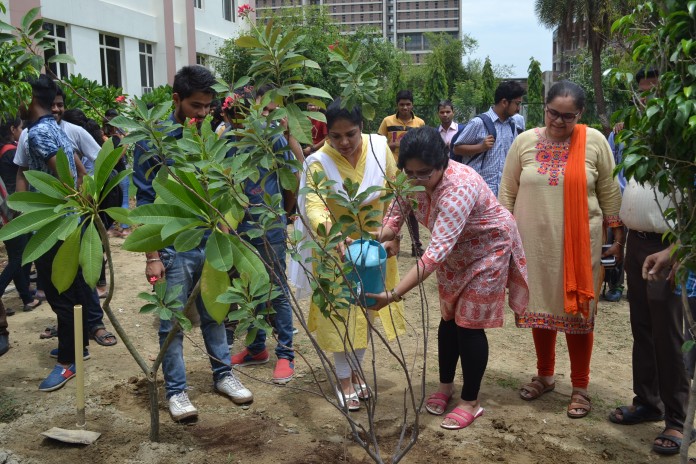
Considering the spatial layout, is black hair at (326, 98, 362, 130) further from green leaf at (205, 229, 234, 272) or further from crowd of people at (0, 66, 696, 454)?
green leaf at (205, 229, 234, 272)

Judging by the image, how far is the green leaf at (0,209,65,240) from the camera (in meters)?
2.28

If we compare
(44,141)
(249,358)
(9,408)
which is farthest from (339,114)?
(9,408)

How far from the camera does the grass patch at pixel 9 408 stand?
335 cm

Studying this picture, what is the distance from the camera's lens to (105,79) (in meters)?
15.8

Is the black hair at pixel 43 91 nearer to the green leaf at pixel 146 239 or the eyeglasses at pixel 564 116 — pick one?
the green leaf at pixel 146 239

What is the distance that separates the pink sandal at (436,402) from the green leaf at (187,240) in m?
1.82

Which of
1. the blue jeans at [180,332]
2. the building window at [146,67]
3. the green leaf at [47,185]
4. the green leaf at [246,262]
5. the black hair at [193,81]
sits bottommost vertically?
the blue jeans at [180,332]

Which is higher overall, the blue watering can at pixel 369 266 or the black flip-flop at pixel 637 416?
the blue watering can at pixel 369 266

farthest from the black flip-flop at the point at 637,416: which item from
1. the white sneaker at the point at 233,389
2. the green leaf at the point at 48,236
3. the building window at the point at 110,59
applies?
the building window at the point at 110,59

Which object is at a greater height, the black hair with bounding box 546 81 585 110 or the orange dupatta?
the black hair with bounding box 546 81 585 110

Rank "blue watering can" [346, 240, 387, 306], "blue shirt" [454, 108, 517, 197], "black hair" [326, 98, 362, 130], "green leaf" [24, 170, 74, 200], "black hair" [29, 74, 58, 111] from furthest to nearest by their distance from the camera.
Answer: "blue shirt" [454, 108, 517, 197] → "black hair" [29, 74, 58, 111] → "black hair" [326, 98, 362, 130] → "blue watering can" [346, 240, 387, 306] → "green leaf" [24, 170, 74, 200]

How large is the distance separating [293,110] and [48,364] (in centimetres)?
291

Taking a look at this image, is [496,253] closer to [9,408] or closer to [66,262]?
[66,262]

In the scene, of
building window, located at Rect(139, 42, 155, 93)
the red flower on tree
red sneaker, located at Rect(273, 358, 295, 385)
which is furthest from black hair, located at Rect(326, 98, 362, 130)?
building window, located at Rect(139, 42, 155, 93)
